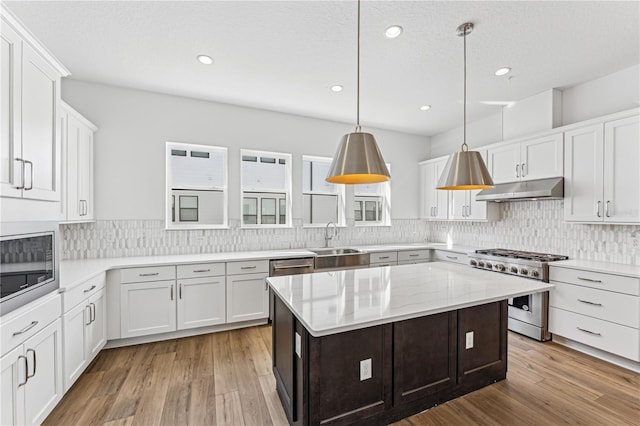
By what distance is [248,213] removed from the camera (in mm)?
4277

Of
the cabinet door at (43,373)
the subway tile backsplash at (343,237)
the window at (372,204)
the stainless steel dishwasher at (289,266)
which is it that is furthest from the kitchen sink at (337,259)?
the cabinet door at (43,373)

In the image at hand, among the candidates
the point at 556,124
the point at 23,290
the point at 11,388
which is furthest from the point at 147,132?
the point at 556,124

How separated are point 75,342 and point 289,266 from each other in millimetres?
2167

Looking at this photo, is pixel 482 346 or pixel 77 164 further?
pixel 77 164

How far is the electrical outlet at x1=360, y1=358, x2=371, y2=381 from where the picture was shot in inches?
70.7

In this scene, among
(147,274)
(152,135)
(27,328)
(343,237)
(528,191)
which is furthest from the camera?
(343,237)

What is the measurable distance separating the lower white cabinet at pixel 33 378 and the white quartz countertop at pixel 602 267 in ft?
14.8

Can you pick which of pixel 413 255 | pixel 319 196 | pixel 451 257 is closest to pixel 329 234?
pixel 319 196

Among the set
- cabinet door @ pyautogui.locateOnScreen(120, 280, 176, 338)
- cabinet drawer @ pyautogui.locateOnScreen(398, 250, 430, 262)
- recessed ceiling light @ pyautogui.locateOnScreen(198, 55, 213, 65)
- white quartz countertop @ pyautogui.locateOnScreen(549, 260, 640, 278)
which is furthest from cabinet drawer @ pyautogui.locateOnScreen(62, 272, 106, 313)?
white quartz countertop @ pyautogui.locateOnScreen(549, 260, 640, 278)

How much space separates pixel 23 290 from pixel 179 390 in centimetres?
131

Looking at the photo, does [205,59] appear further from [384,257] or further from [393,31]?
[384,257]

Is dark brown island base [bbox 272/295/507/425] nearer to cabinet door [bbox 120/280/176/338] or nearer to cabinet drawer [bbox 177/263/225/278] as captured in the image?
cabinet drawer [bbox 177/263/225/278]

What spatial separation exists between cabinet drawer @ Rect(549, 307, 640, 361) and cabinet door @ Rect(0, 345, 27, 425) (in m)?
4.53

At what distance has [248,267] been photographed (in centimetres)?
360
